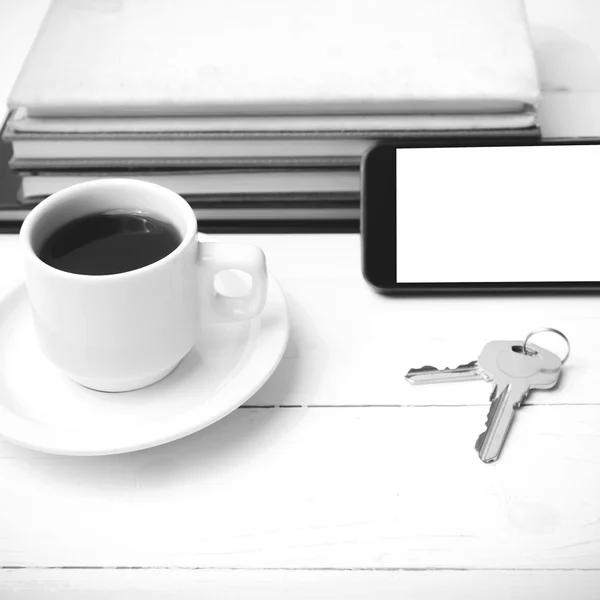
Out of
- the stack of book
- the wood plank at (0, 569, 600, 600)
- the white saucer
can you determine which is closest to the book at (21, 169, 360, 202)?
the stack of book

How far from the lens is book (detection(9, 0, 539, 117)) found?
0.58m

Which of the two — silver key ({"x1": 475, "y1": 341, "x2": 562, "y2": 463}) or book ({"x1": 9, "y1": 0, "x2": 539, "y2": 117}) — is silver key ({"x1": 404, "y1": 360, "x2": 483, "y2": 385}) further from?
book ({"x1": 9, "y1": 0, "x2": 539, "y2": 117})

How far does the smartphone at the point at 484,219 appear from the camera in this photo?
1.87ft

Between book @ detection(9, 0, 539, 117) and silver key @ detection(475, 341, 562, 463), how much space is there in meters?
0.18

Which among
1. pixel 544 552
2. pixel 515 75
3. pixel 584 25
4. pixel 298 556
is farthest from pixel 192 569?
pixel 584 25

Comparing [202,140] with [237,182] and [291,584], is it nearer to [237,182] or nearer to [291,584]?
[237,182]

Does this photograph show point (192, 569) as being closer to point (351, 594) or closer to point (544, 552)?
point (351, 594)

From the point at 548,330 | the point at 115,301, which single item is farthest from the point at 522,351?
the point at 115,301

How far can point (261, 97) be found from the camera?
0.58 m

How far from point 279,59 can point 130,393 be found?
27cm

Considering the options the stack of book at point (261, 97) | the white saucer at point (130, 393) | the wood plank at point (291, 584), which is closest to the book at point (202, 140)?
the stack of book at point (261, 97)

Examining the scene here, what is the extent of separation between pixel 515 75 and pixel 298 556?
36cm

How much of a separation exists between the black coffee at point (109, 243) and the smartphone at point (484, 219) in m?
0.15

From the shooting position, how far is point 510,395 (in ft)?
1.68
